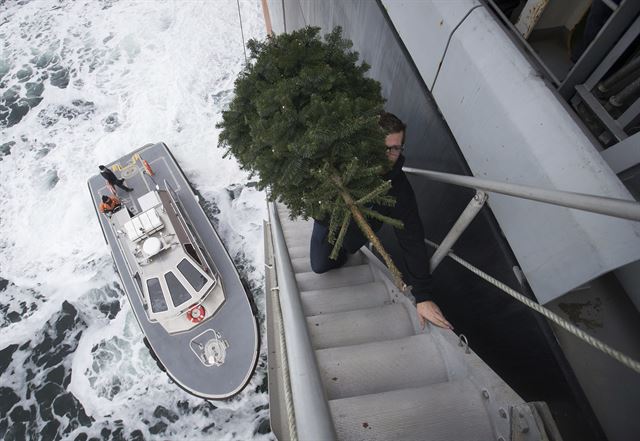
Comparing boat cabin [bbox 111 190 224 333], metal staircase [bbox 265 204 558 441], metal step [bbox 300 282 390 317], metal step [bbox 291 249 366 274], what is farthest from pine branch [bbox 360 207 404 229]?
boat cabin [bbox 111 190 224 333]

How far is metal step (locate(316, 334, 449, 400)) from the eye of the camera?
2.05 metres

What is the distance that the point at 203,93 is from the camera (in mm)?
12766

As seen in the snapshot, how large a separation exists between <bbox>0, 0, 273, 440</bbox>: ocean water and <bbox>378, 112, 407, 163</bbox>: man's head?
6.52 metres

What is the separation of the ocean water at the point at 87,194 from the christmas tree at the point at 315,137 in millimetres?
6481

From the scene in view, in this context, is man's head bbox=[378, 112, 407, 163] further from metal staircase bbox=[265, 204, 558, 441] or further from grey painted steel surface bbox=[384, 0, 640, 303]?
metal staircase bbox=[265, 204, 558, 441]

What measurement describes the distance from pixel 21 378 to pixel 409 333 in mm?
10337

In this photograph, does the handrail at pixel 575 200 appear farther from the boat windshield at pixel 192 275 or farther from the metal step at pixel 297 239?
the boat windshield at pixel 192 275

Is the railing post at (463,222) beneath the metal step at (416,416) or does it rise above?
above

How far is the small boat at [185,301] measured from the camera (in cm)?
653

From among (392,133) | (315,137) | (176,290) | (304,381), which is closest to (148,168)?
(176,290)

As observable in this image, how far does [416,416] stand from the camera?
1718 millimetres

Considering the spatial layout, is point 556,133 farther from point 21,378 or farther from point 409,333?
point 21,378

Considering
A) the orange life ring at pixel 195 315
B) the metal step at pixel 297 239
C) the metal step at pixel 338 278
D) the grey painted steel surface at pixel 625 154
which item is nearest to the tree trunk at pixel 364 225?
the grey painted steel surface at pixel 625 154

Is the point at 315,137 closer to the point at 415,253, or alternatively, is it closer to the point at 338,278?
the point at 415,253
